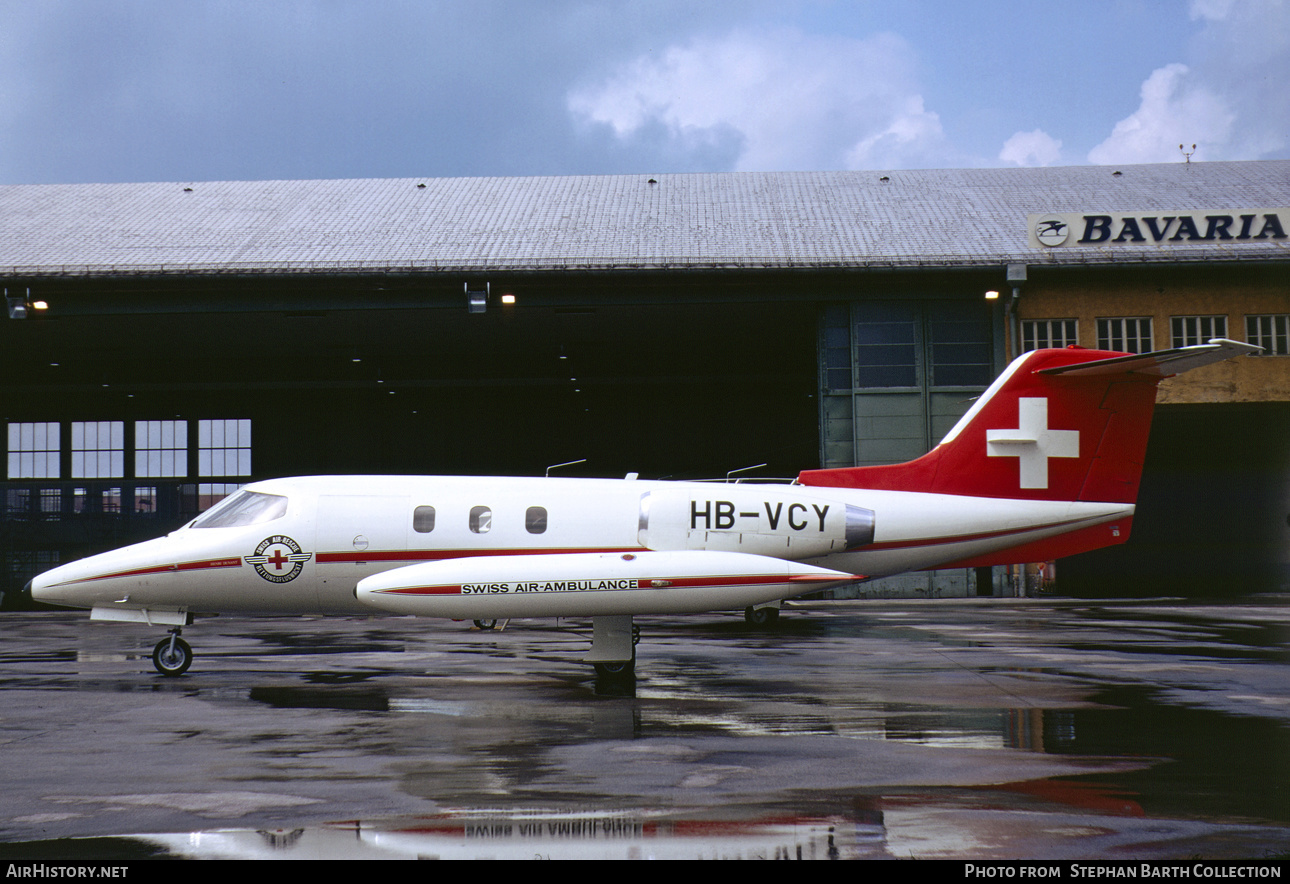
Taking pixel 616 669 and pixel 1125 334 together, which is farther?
pixel 1125 334

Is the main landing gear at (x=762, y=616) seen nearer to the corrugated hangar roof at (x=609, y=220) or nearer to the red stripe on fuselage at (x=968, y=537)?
the red stripe on fuselage at (x=968, y=537)

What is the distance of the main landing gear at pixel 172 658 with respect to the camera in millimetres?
13375

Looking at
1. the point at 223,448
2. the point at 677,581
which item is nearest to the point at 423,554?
the point at 677,581

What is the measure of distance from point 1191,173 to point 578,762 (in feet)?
111

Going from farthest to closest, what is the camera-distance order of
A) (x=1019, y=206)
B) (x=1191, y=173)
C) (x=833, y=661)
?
(x=1191, y=173)
(x=1019, y=206)
(x=833, y=661)

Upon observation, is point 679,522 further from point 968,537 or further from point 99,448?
point 99,448

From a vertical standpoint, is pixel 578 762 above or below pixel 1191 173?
below

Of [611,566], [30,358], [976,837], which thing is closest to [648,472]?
[30,358]

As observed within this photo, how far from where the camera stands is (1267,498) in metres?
35.2

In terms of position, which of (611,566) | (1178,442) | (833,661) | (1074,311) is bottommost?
(833,661)

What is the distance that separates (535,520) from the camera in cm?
1257

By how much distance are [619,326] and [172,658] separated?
21617 mm

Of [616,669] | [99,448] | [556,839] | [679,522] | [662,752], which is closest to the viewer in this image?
[556,839]
